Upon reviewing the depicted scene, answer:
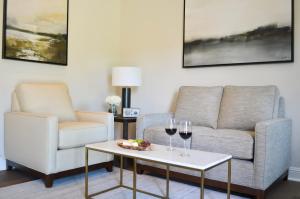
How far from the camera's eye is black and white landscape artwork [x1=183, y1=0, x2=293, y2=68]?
9.08 ft

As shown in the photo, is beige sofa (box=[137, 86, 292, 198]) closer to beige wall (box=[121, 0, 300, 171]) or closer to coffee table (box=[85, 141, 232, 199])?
beige wall (box=[121, 0, 300, 171])

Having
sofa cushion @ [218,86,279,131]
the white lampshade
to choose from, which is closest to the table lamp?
the white lampshade

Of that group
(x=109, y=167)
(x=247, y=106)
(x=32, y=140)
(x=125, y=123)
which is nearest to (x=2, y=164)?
(x=32, y=140)

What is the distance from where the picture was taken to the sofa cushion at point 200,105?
9.51 feet

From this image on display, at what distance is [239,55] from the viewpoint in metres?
3.03

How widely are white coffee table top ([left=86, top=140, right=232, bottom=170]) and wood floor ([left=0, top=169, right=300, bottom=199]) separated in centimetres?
87

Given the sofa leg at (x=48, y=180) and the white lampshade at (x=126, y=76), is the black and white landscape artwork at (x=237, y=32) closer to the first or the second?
the white lampshade at (x=126, y=76)

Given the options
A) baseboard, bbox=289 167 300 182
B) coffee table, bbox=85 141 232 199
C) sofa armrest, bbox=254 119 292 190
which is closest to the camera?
coffee table, bbox=85 141 232 199

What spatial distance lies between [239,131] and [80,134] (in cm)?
144

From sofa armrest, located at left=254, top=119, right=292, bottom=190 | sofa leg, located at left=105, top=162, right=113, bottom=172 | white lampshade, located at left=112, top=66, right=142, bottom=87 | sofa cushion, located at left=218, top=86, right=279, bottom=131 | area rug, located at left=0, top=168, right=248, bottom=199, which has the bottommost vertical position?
area rug, located at left=0, top=168, right=248, bottom=199

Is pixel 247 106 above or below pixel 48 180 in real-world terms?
above

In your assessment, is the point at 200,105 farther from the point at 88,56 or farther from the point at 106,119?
the point at 88,56

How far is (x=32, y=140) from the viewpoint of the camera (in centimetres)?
250

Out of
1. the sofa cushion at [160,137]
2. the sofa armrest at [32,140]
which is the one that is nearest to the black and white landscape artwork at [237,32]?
the sofa cushion at [160,137]
